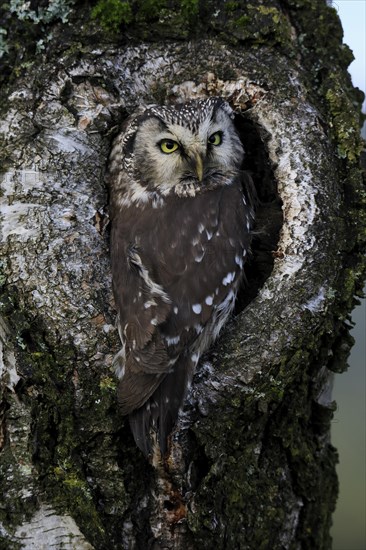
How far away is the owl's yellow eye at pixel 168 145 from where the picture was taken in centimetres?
296

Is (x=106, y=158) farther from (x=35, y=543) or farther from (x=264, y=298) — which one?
(x=35, y=543)

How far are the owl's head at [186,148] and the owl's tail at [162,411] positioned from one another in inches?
32.5

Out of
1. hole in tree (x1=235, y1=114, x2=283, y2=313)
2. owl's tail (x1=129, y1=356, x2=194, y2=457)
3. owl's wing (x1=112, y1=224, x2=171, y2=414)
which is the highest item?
hole in tree (x1=235, y1=114, x2=283, y2=313)

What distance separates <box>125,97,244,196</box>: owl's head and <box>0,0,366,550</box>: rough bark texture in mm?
134

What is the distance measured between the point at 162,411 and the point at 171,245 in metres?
0.70

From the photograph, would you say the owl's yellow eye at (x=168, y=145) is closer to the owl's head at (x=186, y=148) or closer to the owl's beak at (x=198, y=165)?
the owl's head at (x=186, y=148)

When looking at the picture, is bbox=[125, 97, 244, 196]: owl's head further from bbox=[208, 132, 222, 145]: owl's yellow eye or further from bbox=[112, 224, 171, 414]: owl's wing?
bbox=[112, 224, 171, 414]: owl's wing

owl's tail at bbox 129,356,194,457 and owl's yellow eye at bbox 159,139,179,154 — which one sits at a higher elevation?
owl's yellow eye at bbox 159,139,179,154

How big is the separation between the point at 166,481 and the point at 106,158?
135 centimetres

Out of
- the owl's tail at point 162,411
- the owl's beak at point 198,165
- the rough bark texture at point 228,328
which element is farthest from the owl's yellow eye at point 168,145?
the owl's tail at point 162,411

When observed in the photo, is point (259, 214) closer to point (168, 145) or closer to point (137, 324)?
point (168, 145)

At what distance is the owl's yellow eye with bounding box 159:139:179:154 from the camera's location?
2.96 m

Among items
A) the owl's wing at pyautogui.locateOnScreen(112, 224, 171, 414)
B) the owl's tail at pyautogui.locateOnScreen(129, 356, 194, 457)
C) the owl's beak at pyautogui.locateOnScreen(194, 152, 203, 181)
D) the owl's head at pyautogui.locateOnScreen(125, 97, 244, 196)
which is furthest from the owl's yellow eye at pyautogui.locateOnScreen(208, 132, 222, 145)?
the owl's tail at pyautogui.locateOnScreen(129, 356, 194, 457)

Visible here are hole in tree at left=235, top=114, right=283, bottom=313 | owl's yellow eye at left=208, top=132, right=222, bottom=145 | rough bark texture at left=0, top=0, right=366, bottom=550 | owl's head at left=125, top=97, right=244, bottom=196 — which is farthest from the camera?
hole in tree at left=235, top=114, right=283, bottom=313
